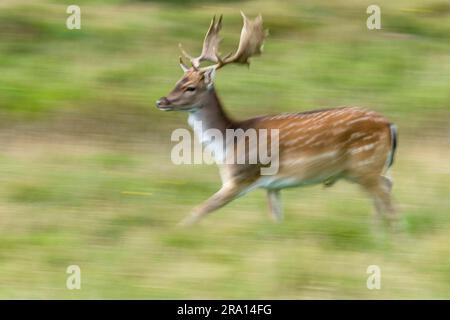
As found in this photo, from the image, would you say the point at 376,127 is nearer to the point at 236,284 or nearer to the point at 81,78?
the point at 236,284

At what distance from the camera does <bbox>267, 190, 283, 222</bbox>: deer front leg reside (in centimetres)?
852

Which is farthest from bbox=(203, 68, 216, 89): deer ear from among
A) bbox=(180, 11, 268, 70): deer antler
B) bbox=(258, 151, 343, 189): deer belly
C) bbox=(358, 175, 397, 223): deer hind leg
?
bbox=(358, 175, 397, 223): deer hind leg

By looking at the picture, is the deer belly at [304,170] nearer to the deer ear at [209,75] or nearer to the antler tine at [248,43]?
the deer ear at [209,75]

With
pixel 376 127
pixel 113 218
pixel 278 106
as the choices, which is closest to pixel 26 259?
pixel 113 218

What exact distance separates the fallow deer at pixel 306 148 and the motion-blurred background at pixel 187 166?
9.6 inches

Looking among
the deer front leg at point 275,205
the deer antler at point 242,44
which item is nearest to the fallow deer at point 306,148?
the deer front leg at point 275,205

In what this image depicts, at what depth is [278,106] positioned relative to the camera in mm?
11695

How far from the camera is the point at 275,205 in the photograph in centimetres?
853

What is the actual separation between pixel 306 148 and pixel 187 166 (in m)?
1.83

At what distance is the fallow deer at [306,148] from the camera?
8375mm

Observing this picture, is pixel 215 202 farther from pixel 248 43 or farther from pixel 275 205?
pixel 248 43

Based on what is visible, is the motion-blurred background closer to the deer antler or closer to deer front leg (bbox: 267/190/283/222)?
deer front leg (bbox: 267/190/283/222)
